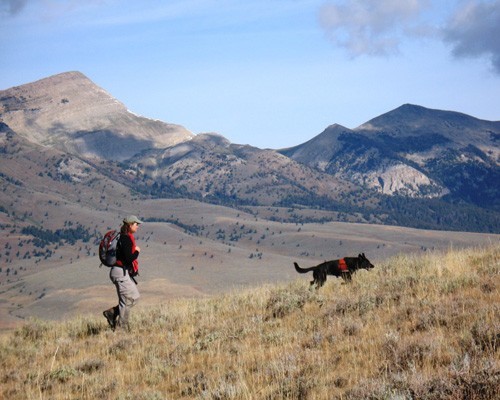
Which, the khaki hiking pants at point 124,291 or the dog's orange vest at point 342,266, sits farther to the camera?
the dog's orange vest at point 342,266

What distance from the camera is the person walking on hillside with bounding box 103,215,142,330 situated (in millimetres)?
12080

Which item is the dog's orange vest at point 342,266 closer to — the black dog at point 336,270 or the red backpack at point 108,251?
the black dog at point 336,270

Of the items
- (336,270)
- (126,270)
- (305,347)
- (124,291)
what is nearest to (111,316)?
(124,291)

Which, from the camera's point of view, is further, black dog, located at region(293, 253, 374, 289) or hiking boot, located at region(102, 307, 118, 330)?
black dog, located at region(293, 253, 374, 289)

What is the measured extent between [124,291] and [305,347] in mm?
4966

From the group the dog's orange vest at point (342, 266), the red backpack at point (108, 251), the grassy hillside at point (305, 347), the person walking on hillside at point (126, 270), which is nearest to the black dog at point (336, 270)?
the dog's orange vest at point (342, 266)

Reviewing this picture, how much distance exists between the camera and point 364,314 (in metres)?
9.59

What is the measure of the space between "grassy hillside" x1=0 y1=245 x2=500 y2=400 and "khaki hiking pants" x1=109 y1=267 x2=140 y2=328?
30 cm

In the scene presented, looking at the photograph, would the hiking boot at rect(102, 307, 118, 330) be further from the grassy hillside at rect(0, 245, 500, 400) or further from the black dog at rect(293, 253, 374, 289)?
the black dog at rect(293, 253, 374, 289)

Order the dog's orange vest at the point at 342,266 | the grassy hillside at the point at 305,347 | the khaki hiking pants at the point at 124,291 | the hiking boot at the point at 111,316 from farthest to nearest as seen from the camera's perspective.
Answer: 1. the dog's orange vest at the point at 342,266
2. the hiking boot at the point at 111,316
3. the khaki hiking pants at the point at 124,291
4. the grassy hillside at the point at 305,347

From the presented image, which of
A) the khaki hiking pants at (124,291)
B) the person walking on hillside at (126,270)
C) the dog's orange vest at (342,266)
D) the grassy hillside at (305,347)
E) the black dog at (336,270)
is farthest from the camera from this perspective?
the dog's orange vest at (342,266)

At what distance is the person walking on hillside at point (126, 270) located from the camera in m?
12.1

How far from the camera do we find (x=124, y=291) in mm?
12258

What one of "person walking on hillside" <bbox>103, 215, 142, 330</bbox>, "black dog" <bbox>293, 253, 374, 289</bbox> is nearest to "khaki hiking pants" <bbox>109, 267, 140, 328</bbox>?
"person walking on hillside" <bbox>103, 215, 142, 330</bbox>
